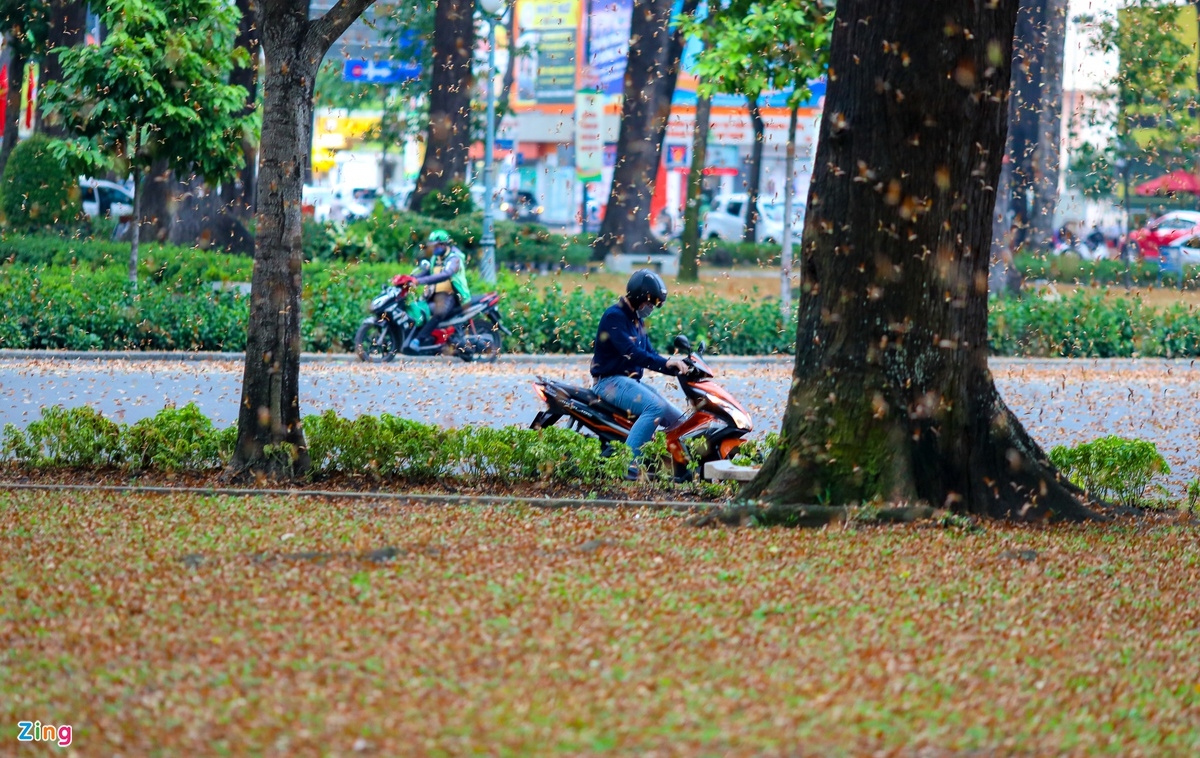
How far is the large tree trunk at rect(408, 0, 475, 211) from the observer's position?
33219 mm

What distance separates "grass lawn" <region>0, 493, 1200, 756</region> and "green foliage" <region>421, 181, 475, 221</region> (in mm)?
23535

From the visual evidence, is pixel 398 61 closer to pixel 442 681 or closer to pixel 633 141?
pixel 633 141

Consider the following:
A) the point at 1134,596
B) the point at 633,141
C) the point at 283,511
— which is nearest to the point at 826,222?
the point at 1134,596

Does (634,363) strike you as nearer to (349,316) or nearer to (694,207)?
(349,316)

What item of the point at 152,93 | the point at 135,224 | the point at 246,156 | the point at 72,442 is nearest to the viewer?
the point at 72,442

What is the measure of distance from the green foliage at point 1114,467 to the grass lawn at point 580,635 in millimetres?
1160

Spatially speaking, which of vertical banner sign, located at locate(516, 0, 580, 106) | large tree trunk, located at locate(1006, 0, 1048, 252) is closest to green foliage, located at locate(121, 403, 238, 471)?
large tree trunk, located at locate(1006, 0, 1048, 252)

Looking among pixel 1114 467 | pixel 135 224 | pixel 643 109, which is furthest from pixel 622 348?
pixel 643 109

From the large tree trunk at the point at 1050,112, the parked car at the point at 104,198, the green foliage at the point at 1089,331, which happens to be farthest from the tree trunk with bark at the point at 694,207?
the parked car at the point at 104,198

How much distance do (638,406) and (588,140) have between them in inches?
1139

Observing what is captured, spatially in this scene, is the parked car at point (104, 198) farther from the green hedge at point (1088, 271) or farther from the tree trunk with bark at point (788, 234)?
the green hedge at point (1088, 271)

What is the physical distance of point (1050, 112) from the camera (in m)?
27.6

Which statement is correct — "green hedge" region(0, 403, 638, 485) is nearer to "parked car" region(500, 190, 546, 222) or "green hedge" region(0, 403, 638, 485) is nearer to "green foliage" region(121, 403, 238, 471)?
"green foliage" region(121, 403, 238, 471)

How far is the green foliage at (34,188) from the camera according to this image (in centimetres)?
2809
